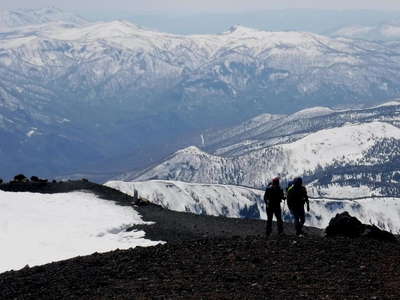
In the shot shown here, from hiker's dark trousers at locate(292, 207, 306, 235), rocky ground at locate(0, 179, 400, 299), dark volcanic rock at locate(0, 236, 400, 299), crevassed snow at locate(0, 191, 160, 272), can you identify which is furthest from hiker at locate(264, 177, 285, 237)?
crevassed snow at locate(0, 191, 160, 272)

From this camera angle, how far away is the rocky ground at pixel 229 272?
84.4 feet

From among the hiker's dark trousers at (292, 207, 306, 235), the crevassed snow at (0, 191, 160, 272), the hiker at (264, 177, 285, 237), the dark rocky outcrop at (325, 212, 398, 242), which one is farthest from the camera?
the crevassed snow at (0, 191, 160, 272)

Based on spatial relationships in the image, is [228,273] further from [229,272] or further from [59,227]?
[59,227]

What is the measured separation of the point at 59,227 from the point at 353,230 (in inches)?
904

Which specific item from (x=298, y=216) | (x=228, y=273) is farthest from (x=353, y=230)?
(x=228, y=273)

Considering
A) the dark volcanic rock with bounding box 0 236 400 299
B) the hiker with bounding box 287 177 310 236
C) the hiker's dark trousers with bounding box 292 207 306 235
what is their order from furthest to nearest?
1. the hiker's dark trousers with bounding box 292 207 306 235
2. the hiker with bounding box 287 177 310 236
3. the dark volcanic rock with bounding box 0 236 400 299

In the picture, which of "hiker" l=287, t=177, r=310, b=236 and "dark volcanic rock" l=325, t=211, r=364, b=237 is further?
"hiker" l=287, t=177, r=310, b=236

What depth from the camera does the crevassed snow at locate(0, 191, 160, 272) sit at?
142 feet

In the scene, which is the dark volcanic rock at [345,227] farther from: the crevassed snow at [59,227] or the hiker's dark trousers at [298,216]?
the crevassed snow at [59,227]

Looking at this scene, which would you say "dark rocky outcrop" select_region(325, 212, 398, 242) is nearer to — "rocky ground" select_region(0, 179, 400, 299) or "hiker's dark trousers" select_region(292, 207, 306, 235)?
"rocky ground" select_region(0, 179, 400, 299)

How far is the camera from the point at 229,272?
2864cm

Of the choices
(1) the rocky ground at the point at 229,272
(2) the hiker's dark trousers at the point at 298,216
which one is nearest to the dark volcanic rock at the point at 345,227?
(1) the rocky ground at the point at 229,272

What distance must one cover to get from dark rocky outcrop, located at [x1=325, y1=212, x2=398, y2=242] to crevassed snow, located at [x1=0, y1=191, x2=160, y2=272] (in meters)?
12.2

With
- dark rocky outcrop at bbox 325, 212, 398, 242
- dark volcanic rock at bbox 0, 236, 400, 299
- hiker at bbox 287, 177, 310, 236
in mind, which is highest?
hiker at bbox 287, 177, 310, 236
